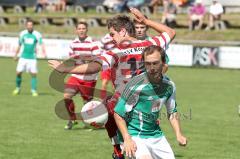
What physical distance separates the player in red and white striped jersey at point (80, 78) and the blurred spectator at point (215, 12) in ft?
84.6

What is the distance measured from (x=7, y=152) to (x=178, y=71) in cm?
2158

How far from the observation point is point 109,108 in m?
10.1

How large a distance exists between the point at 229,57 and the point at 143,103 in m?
27.1

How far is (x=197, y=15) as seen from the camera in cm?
4134

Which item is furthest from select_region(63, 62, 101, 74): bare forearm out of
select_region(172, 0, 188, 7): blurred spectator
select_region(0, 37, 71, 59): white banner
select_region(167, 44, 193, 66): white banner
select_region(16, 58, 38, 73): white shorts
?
select_region(172, 0, 188, 7): blurred spectator

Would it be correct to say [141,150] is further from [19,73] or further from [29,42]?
[29,42]

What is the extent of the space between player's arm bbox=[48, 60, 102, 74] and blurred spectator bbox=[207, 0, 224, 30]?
33224mm

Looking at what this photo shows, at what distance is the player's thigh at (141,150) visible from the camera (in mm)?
7480

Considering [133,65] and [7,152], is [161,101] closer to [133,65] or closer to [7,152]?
[133,65]

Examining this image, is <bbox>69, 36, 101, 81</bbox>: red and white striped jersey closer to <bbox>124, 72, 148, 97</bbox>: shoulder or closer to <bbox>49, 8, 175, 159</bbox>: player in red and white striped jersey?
<bbox>49, 8, 175, 159</bbox>: player in red and white striped jersey

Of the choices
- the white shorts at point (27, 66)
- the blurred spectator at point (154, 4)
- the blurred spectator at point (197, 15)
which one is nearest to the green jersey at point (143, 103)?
the white shorts at point (27, 66)

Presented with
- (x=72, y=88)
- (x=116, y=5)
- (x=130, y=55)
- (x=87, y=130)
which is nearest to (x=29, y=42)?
(x=72, y=88)


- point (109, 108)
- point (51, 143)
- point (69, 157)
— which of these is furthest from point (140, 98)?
point (51, 143)

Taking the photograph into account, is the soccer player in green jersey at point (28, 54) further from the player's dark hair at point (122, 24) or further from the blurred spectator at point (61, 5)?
the blurred spectator at point (61, 5)
